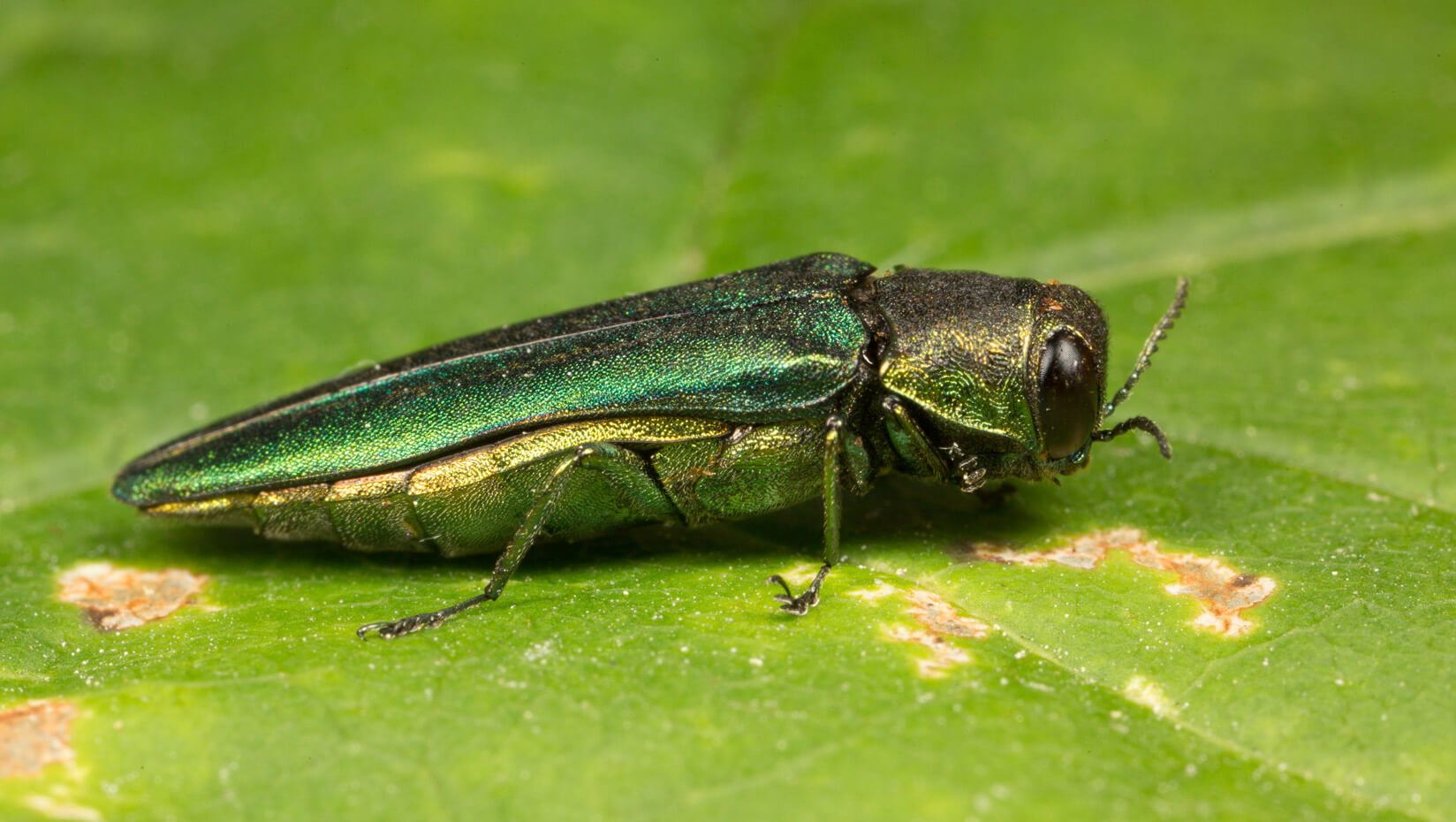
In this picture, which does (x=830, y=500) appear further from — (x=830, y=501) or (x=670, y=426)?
(x=670, y=426)

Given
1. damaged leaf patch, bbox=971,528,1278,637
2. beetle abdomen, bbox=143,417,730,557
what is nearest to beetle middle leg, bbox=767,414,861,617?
beetle abdomen, bbox=143,417,730,557

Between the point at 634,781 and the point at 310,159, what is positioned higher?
Answer: the point at 310,159

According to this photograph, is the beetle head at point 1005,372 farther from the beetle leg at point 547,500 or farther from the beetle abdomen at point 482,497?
the beetle leg at point 547,500

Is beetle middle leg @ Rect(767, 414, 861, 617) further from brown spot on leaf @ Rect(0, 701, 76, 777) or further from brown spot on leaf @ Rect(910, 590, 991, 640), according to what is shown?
brown spot on leaf @ Rect(0, 701, 76, 777)

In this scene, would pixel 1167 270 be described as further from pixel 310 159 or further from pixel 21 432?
pixel 21 432

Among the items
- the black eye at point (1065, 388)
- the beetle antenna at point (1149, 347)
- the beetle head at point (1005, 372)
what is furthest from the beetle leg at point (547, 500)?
the beetle antenna at point (1149, 347)

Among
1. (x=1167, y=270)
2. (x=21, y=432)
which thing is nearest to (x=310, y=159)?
(x=21, y=432)
